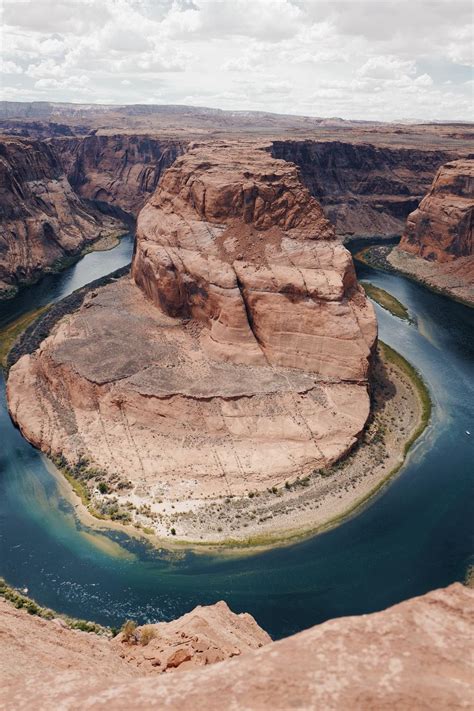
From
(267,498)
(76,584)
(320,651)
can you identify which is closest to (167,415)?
(267,498)

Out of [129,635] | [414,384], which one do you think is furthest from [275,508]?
[414,384]

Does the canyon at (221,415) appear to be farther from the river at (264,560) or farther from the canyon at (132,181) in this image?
the canyon at (132,181)

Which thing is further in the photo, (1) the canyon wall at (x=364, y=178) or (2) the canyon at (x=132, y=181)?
(1) the canyon wall at (x=364, y=178)

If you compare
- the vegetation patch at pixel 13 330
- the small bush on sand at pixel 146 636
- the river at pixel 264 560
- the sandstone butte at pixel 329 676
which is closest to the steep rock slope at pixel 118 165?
the vegetation patch at pixel 13 330

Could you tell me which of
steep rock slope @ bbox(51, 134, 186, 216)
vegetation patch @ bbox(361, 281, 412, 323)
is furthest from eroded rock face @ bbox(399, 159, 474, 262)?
steep rock slope @ bbox(51, 134, 186, 216)

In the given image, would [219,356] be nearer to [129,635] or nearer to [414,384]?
[414,384]

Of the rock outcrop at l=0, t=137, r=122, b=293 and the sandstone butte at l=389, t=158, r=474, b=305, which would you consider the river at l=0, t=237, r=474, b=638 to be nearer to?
the sandstone butte at l=389, t=158, r=474, b=305
